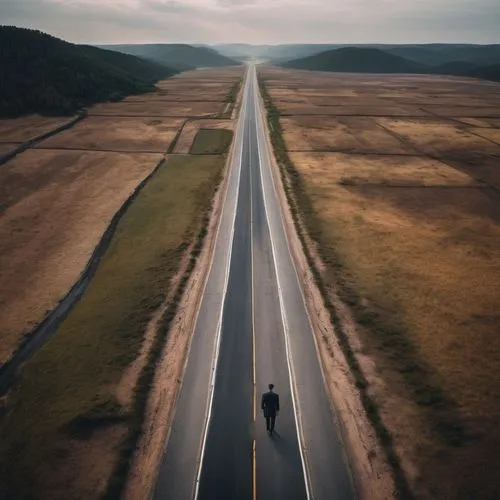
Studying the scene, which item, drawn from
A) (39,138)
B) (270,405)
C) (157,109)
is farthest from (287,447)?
(157,109)

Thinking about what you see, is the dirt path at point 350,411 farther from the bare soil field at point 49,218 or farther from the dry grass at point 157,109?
the dry grass at point 157,109

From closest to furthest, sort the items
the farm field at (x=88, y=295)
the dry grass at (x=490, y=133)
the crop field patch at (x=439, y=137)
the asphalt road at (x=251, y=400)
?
the asphalt road at (x=251, y=400) → the farm field at (x=88, y=295) → the crop field patch at (x=439, y=137) → the dry grass at (x=490, y=133)

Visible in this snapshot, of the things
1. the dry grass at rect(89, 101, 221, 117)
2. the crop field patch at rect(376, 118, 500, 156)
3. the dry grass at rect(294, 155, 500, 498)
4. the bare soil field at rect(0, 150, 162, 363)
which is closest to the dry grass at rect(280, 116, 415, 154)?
the crop field patch at rect(376, 118, 500, 156)

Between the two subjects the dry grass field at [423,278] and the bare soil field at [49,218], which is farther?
the bare soil field at [49,218]

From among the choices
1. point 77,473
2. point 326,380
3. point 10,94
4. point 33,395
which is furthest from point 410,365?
point 10,94

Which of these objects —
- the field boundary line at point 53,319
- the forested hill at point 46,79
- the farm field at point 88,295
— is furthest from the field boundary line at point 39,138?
the field boundary line at point 53,319

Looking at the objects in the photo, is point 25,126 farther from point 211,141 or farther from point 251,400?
point 251,400
